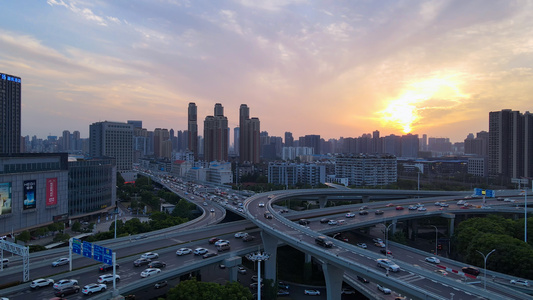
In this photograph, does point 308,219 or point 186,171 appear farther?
point 186,171

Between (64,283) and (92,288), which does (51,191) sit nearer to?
(64,283)

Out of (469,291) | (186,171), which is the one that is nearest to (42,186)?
(469,291)

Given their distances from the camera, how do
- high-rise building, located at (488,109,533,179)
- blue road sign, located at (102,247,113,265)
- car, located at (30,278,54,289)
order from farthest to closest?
high-rise building, located at (488,109,533,179) → car, located at (30,278,54,289) → blue road sign, located at (102,247,113,265)

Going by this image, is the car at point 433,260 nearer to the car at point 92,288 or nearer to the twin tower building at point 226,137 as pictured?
the car at point 92,288

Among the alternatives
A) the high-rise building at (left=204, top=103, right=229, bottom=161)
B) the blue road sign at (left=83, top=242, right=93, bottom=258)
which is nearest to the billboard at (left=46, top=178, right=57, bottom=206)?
the blue road sign at (left=83, top=242, right=93, bottom=258)

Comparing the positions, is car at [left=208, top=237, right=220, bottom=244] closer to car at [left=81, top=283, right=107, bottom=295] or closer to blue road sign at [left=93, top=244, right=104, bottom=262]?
blue road sign at [left=93, top=244, right=104, bottom=262]

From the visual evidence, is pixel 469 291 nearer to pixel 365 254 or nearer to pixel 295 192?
pixel 365 254

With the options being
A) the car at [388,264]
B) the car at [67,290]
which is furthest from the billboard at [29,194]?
the car at [388,264]
